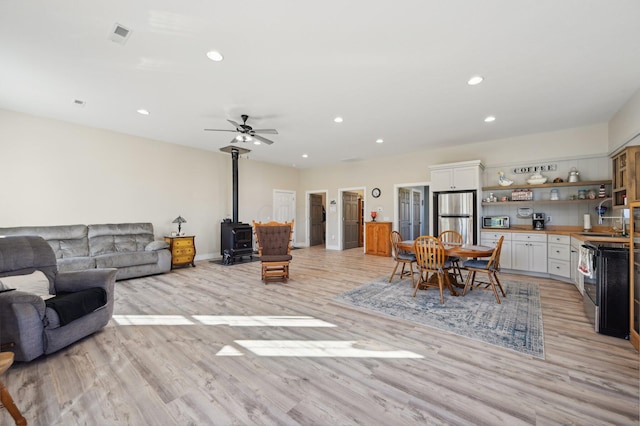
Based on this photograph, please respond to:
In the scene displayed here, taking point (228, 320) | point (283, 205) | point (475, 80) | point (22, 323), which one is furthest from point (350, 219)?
point (22, 323)

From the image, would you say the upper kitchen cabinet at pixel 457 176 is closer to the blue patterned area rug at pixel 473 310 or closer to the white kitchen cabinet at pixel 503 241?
the white kitchen cabinet at pixel 503 241

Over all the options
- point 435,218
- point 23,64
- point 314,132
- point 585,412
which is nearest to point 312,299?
point 585,412

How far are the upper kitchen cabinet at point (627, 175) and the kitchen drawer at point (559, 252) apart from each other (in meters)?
0.95

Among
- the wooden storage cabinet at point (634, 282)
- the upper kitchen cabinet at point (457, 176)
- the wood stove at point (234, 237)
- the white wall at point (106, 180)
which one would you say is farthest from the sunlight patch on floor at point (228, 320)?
the upper kitchen cabinet at point (457, 176)


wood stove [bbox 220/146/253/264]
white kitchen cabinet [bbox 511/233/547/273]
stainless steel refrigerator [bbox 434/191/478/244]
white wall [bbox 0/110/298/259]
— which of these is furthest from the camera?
wood stove [bbox 220/146/253/264]

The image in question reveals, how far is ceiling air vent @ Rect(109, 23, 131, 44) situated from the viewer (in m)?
2.30

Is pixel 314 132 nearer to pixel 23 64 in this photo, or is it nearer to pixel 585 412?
pixel 23 64

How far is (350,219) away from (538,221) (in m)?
5.11

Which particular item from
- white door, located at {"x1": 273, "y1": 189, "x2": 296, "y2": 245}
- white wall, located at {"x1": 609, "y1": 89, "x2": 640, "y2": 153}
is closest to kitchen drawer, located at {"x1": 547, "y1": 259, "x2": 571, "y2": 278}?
white wall, located at {"x1": 609, "y1": 89, "x2": 640, "y2": 153}

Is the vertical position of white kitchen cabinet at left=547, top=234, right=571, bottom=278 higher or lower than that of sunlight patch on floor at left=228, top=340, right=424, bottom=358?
higher

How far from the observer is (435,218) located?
5984 millimetres

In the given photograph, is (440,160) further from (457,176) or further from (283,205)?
(283,205)

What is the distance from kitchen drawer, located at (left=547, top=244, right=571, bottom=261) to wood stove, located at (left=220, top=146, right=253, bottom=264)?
245 inches

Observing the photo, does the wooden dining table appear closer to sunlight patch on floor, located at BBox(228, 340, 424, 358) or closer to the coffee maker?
sunlight patch on floor, located at BBox(228, 340, 424, 358)
